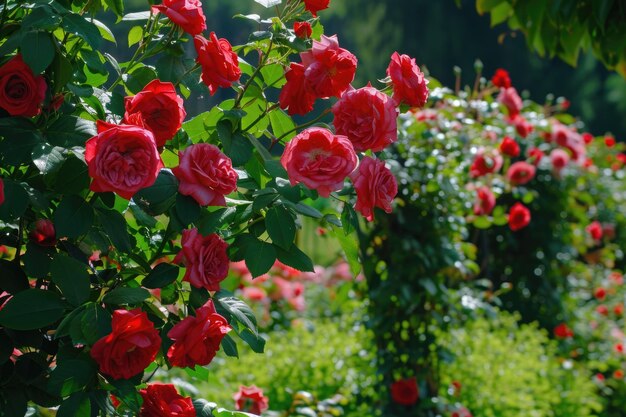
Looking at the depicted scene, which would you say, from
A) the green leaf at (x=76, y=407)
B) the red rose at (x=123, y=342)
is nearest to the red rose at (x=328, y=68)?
the red rose at (x=123, y=342)

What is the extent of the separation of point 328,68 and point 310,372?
2.17m

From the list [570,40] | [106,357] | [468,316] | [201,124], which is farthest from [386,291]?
[106,357]

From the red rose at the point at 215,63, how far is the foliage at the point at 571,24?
6.07ft

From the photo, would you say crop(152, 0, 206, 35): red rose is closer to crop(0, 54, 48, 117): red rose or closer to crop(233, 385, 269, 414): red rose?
crop(0, 54, 48, 117): red rose

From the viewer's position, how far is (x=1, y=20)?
1256 mm

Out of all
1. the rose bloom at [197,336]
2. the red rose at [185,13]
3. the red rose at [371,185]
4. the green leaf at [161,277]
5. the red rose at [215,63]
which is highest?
the red rose at [185,13]

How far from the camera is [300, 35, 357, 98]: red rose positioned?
50.8 inches

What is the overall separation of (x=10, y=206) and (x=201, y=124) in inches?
13.9

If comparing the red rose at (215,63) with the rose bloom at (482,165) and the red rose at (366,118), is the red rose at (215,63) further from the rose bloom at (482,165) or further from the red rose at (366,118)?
the rose bloom at (482,165)

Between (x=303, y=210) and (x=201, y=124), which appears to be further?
(x=201, y=124)

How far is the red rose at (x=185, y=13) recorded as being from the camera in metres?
1.24

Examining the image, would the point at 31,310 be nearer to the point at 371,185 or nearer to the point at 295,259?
the point at 295,259

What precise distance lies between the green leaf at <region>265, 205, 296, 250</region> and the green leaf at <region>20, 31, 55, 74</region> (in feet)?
1.21

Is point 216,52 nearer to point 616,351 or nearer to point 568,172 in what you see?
point 616,351
